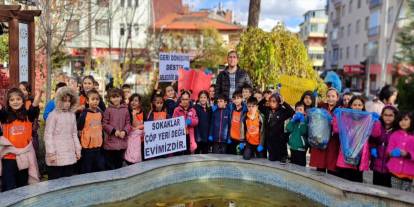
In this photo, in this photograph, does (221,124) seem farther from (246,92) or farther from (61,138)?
(61,138)

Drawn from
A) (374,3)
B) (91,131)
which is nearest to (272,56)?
(91,131)

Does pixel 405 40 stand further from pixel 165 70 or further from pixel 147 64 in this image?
pixel 147 64

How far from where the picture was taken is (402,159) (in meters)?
5.66

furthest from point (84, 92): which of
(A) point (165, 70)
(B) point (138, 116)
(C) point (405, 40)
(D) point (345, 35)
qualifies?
(D) point (345, 35)

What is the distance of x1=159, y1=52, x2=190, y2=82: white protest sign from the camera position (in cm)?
950

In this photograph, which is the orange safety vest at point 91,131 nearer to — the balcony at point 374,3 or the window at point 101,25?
the window at point 101,25

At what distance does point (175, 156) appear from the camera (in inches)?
294

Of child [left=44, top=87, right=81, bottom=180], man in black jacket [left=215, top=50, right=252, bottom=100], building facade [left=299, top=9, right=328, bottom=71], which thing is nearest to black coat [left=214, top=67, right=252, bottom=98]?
man in black jacket [left=215, top=50, right=252, bottom=100]

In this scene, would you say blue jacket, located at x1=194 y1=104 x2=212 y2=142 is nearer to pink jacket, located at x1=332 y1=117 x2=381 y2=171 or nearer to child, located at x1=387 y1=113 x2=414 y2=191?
pink jacket, located at x1=332 y1=117 x2=381 y2=171

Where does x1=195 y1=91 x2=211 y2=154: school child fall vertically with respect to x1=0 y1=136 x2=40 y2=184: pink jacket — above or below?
above

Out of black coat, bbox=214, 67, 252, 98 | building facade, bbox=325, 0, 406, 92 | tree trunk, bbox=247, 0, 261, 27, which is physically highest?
building facade, bbox=325, 0, 406, 92

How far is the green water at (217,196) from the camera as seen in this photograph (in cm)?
598

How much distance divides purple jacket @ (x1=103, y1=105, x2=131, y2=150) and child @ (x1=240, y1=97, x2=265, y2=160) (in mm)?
2010

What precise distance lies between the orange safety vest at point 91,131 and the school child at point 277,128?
9.20 ft
